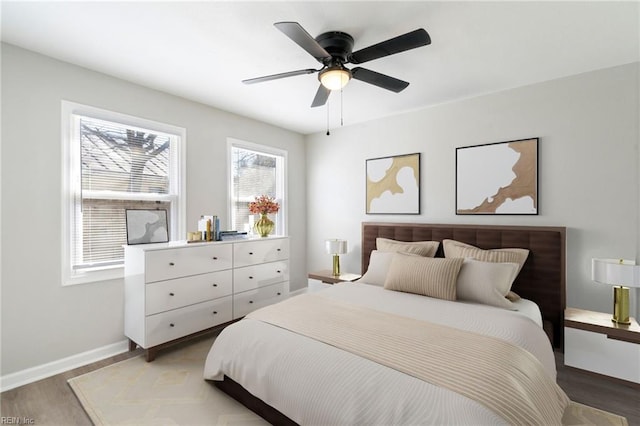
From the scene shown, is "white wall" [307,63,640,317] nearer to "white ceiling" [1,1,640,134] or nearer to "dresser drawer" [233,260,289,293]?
"white ceiling" [1,1,640,134]

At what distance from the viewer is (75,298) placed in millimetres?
2635

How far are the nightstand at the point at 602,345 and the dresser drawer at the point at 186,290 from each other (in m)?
3.15

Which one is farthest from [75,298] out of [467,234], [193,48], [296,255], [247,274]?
[467,234]

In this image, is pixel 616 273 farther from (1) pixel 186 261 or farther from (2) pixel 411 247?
(1) pixel 186 261

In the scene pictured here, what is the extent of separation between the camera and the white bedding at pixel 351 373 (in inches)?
51.6

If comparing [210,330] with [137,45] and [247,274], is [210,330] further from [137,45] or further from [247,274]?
[137,45]

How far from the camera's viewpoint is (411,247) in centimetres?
348

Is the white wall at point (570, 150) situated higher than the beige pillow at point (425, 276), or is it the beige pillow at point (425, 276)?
the white wall at point (570, 150)

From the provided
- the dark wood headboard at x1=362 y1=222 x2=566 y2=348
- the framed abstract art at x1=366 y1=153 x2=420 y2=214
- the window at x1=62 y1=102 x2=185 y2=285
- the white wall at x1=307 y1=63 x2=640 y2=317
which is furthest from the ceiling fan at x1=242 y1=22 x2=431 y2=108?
the dark wood headboard at x1=362 y1=222 x2=566 y2=348

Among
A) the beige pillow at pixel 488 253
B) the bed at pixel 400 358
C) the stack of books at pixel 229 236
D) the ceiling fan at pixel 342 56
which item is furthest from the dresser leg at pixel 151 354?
the beige pillow at pixel 488 253

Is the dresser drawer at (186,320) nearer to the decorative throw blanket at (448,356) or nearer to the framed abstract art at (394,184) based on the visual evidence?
the decorative throw blanket at (448,356)

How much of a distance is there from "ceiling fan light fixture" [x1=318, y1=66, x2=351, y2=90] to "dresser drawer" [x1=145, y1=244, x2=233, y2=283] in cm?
195

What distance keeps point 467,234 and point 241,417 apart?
107 inches

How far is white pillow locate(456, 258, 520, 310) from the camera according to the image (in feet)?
8.27
